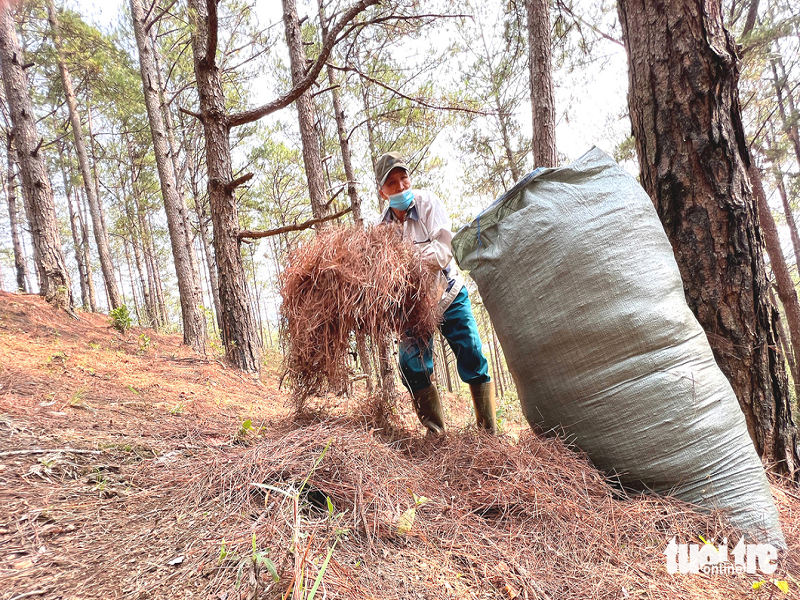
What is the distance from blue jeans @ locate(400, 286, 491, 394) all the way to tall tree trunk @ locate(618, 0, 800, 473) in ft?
3.43

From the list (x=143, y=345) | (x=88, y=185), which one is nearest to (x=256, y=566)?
(x=143, y=345)

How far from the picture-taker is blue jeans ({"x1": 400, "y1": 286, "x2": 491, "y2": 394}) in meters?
2.09

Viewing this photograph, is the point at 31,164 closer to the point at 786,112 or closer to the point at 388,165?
the point at 388,165

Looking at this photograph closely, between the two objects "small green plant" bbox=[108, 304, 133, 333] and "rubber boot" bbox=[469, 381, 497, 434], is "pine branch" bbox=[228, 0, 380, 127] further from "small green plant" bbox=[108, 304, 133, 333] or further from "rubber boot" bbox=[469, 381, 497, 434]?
"small green plant" bbox=[108, 304, 133, 333]

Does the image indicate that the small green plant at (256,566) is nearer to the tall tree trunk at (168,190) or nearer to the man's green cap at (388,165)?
the man's green cap at (388,165)

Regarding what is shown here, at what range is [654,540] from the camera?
1322 mm

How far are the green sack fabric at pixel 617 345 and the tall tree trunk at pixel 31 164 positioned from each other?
626 cm

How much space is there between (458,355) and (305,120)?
3.90 metres

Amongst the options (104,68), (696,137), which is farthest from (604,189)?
(104,68)

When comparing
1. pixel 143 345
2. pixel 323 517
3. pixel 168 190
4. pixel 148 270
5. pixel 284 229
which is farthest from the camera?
pixel 148 270

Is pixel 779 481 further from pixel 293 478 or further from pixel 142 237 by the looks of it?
Answer: pixel 142 237

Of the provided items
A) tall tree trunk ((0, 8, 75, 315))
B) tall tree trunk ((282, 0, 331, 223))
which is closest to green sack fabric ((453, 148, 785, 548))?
tall tree trunk ((282, 0, 331, 223))

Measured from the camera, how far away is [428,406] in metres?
2.17

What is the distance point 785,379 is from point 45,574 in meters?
2.79
